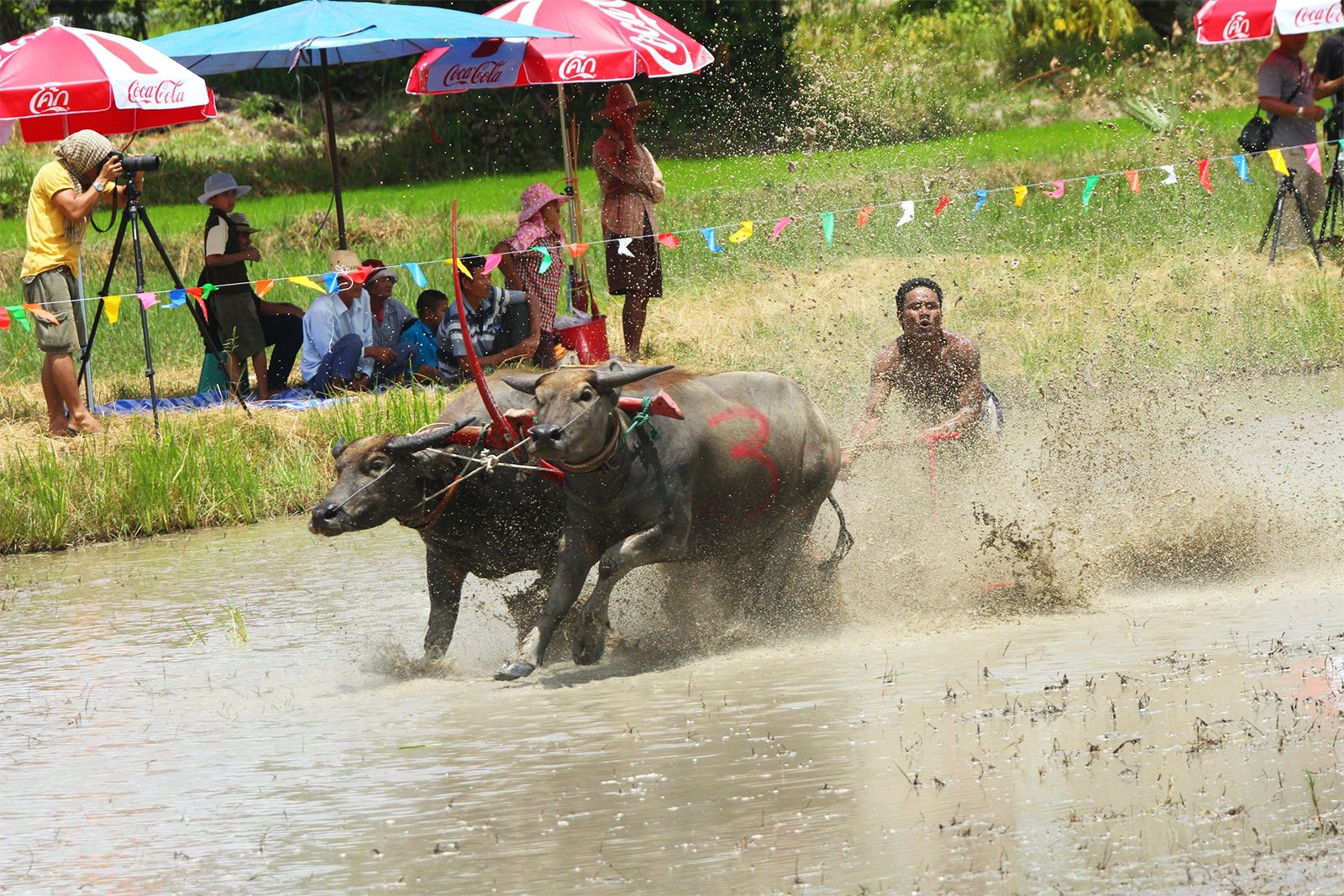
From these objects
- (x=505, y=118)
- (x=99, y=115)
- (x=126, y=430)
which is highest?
(x=99, y=115)

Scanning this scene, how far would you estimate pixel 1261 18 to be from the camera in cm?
1486

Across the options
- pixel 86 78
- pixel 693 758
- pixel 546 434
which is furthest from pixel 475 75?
pixel 693 758

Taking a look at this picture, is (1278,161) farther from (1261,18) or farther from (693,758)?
→ (693,758)

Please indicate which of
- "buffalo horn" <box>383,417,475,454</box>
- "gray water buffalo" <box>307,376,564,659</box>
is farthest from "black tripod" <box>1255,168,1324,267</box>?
"buffalo horn" <box>383,417,475,454</box>

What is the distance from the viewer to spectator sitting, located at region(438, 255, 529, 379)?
12.5 m

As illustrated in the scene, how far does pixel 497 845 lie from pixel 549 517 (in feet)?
8.03

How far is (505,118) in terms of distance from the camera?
27.3 metres

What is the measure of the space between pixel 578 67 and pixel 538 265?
1.44 meters

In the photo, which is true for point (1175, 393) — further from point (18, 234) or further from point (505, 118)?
point (505, 118)

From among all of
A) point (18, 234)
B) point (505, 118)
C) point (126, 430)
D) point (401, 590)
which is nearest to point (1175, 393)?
point (401, 590)

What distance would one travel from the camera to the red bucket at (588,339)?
42.1 feet

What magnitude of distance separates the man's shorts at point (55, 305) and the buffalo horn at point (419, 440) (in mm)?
5183

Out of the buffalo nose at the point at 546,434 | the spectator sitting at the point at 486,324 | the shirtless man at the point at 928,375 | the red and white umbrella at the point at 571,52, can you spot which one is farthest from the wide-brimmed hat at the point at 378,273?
the buffalo nose at the point at 546,434

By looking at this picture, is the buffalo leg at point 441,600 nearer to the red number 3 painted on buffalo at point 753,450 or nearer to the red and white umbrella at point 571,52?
the red number 3 painted on buffalo at point 753,450
